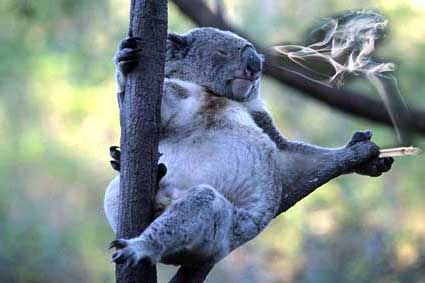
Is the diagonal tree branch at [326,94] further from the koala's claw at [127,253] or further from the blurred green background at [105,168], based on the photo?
the koala's claw at [127,253]

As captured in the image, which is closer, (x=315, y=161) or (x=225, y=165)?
(x=225, y=165)

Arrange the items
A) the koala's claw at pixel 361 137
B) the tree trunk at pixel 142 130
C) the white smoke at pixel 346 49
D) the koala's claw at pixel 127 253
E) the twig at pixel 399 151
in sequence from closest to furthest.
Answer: the koala's claw at pixel 127 253
the tree trunk at pixel 142 130
the twig at pixel 399 151
the koala's claw at pixel 361 137
the white smoke at pixel 346 49

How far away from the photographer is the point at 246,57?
11.4 ft

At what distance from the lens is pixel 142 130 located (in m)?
2.89

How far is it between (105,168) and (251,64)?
27.1ft

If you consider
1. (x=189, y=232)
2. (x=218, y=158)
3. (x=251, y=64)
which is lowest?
(x=189, y=232)

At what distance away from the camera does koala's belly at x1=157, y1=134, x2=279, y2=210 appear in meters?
3.29

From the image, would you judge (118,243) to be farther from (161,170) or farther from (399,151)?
(399,151)

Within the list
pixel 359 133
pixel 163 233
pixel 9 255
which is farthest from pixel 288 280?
pixel 163 233

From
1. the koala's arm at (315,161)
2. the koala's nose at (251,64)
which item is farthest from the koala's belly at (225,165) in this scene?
the koala's nose at (251,64)

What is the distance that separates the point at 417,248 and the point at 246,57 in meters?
6.22

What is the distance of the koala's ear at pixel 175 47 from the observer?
11.8 feet

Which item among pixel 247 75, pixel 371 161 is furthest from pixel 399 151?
pixel 247 75

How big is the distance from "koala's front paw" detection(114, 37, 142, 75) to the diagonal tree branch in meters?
2.73
